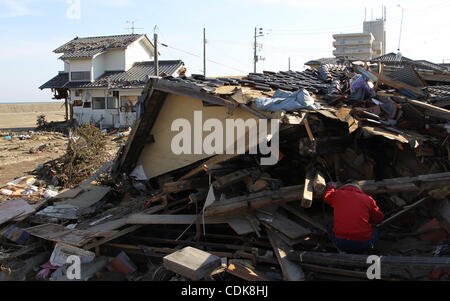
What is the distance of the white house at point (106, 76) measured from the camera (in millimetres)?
26953

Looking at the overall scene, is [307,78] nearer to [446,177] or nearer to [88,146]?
[446,177]

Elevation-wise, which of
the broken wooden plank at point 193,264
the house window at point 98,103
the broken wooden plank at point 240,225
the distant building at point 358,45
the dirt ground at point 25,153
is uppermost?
the distant building at point 358,45

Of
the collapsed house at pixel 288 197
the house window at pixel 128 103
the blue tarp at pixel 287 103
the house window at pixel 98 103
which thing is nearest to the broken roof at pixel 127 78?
the house window at pixel 128 103

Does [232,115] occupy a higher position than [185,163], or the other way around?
[232,115]

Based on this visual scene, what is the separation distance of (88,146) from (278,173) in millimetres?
8040

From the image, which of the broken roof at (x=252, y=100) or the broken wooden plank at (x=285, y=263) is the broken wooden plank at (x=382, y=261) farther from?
the broken roof at (x=252, y=100)

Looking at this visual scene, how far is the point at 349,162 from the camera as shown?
6.54 meters

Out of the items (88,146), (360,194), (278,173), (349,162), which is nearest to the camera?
(360,194)

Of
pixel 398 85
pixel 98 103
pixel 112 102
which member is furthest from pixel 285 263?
pixel 98 103

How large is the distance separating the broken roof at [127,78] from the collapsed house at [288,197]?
19.4 meters

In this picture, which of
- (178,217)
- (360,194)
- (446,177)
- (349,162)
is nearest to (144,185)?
(178,217)

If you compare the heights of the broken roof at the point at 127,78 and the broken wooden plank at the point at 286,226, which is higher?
the broken roof at the point at 127,78

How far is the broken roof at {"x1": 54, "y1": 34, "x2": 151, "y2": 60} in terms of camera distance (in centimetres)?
2911

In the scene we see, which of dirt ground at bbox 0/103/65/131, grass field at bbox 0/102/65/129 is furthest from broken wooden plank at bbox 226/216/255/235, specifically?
grass field at bbox 0/102/65/129
